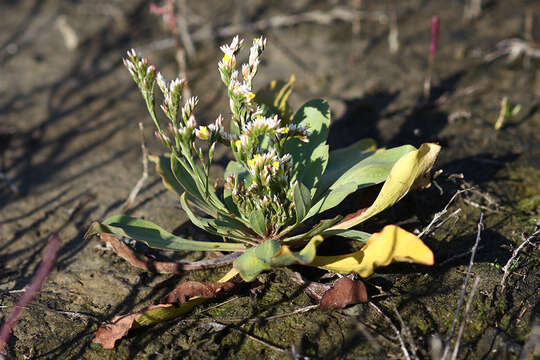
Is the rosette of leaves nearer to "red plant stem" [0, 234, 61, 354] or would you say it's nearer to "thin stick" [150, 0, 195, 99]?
"red plant stem" [0, 234, 61, 354]

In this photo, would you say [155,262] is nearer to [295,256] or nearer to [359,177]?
[295,256]

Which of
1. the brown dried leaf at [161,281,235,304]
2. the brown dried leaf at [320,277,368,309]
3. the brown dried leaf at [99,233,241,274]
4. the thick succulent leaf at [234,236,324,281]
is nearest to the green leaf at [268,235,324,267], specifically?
the thick succulent leaf at [234,236,324,281]

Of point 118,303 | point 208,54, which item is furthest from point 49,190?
point 208,54

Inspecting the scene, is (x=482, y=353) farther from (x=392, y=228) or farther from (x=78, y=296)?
(x=78, y=296)

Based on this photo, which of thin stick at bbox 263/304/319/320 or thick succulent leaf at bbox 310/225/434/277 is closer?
thick succulent leaf at bbox 310/225/434/277

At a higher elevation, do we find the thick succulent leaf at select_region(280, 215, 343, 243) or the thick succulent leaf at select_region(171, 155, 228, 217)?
the thick succulent leaf at select_region(171, 155, 228, 217)

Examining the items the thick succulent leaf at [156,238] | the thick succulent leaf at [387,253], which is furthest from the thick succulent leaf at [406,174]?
the thick succulent leaf at [156,238]
